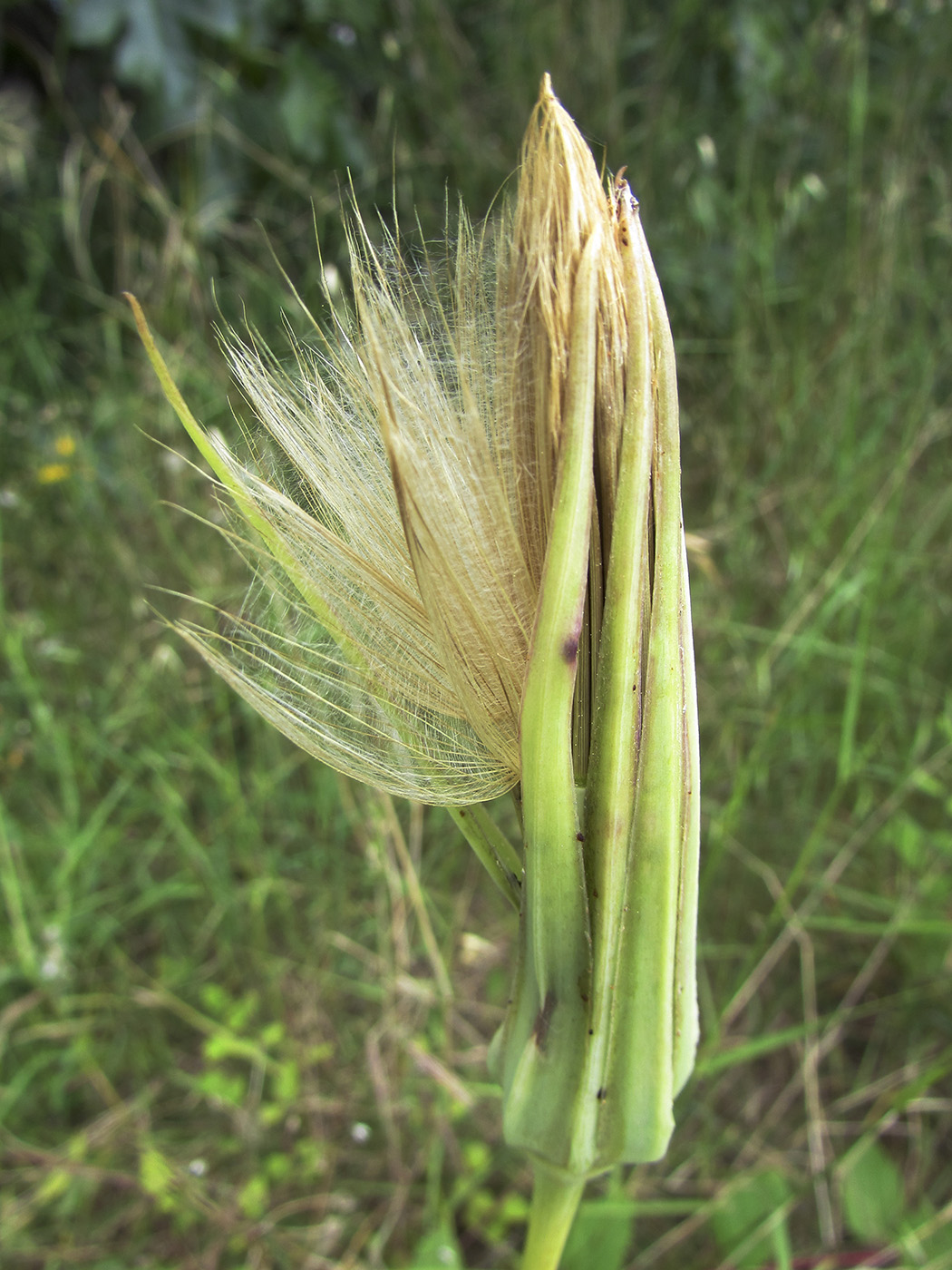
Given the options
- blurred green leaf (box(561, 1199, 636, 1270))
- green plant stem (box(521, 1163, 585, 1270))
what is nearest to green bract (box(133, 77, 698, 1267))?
green plant stem (box(521, 1163, 585, 1270))

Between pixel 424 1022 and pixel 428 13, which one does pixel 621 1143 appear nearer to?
pixel 424 1022

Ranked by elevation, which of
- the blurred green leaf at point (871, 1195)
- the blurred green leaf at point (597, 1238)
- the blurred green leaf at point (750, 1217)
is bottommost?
the blurred green leaf at point (871, 1195)

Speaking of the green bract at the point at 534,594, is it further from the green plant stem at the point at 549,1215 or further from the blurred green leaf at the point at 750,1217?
the blurred green leaf at the point at 750,1217

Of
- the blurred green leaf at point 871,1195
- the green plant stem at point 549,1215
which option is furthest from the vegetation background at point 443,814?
the green plant stem at point 549,1215

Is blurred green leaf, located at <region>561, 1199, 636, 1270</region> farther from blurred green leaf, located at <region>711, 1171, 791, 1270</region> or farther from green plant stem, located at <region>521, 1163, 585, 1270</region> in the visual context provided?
green plant stem, located at <region>521, 1163, 585, 1270</region>

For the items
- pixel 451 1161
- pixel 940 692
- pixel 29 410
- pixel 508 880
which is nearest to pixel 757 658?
pixel 940 692
